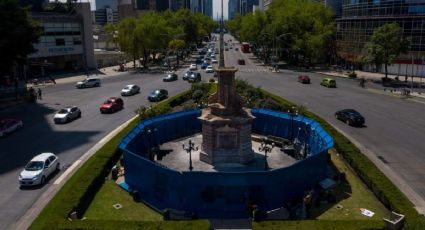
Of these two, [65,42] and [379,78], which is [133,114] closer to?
[65,42]

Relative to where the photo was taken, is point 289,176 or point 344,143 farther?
point 344,143

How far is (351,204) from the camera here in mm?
24422

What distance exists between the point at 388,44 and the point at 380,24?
14.1 meters

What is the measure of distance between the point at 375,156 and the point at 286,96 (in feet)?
93.3

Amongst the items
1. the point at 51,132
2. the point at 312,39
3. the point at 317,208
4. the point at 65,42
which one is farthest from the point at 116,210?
the point at 312,39

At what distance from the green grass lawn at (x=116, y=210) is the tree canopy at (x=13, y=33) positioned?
33243mm

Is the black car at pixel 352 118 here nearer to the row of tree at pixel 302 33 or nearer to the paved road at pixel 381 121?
the paved road at pixel 381 121

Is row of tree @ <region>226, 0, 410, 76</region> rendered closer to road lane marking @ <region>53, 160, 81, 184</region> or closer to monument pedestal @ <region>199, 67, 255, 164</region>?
monument pedestal @ <region>199, 67, 255, 164</region>

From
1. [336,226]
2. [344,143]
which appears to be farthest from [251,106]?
[336,226]

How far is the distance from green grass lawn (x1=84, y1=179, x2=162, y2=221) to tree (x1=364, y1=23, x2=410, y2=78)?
206 feet

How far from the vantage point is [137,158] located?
84.0 feet

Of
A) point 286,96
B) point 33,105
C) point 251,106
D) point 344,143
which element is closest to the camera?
point 344,143

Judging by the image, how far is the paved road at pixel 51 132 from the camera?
2617 cm

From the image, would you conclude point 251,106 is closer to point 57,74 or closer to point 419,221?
point 419,221
